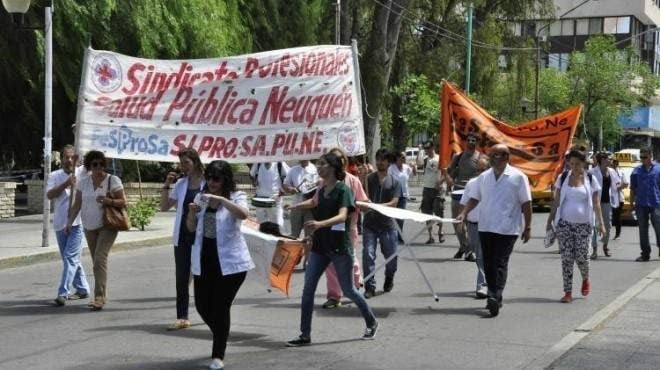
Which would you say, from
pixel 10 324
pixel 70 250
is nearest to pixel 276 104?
pixel 70 250

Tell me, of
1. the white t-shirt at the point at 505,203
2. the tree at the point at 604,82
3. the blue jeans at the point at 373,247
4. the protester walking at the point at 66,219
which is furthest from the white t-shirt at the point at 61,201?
the tree at the point at 604,82

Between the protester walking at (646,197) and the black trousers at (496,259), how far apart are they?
20.3 ft

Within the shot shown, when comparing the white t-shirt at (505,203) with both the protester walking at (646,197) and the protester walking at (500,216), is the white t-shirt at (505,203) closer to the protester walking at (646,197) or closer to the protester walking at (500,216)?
the protester walking at (500,216)

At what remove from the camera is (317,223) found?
26.1 feet

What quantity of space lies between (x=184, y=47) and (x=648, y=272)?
13290 millimetres

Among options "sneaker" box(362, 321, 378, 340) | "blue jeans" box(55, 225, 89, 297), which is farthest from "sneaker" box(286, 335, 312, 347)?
"blue jeans" box(55, 225, 89, 297)

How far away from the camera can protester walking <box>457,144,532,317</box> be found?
9.43 m

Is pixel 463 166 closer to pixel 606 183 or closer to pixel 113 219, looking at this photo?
pixel 606 183

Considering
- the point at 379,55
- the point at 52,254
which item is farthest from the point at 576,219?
the point at 379,55

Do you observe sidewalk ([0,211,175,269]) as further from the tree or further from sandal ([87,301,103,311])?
the tree

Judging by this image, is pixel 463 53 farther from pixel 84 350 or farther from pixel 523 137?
pixel 84 350

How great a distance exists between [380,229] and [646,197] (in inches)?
234

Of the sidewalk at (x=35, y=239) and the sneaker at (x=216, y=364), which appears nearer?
the sneaker at (x=216, y=364)

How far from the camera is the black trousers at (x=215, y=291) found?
23.5ft
